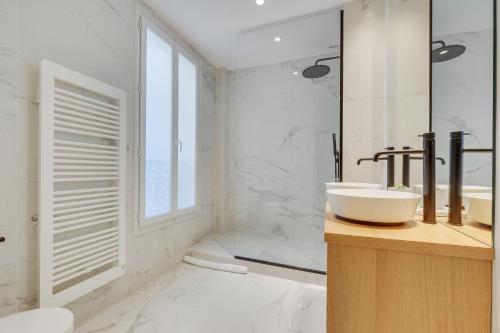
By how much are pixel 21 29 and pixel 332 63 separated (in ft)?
8.02

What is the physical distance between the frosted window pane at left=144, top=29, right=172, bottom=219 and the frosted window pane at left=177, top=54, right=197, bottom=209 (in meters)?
0.20

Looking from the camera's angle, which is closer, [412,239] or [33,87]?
[412,239]

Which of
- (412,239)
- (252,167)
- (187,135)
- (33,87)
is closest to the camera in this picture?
(412,239)

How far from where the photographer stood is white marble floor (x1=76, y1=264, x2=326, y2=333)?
1437 mm

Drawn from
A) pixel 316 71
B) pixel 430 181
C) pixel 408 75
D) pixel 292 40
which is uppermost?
pixel 292 40

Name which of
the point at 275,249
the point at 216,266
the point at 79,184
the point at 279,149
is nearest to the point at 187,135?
the point at 279,149

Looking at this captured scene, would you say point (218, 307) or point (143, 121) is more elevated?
point (143, 121)

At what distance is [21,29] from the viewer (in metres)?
1.15

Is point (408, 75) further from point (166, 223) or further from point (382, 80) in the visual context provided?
point (166, 223)

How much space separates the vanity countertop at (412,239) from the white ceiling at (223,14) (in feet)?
6.34

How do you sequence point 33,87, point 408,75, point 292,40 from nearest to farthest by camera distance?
point 33,87 → point 408,75 → point 292,40

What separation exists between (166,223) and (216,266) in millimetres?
642

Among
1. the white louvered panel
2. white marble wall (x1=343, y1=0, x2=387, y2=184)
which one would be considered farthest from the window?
white marble wall (x1=343, y1=0, x2=387, y2=184)

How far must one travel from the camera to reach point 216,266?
2.25 metres
